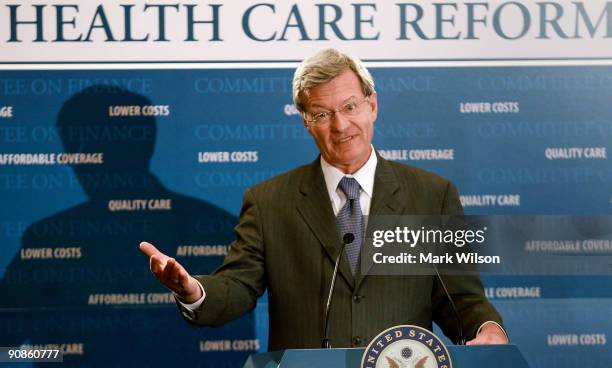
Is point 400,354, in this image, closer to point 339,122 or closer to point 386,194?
point 386,194

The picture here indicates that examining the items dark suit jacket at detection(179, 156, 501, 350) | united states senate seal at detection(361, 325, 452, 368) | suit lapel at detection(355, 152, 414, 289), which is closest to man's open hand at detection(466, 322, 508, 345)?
dark suit jacket at detection(179, 156, 501, 350)

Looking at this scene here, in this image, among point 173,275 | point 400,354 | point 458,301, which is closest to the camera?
point 400,354

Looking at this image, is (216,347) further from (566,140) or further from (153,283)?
(566,140)

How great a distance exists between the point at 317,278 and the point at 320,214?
210 millimetres

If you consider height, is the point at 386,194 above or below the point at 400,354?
above

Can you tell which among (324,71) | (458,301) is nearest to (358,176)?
(324,71)

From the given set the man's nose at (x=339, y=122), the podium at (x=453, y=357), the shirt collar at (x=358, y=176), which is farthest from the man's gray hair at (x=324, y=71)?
the podium at (x=453, y=357)

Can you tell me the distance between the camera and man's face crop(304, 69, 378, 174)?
2.94m

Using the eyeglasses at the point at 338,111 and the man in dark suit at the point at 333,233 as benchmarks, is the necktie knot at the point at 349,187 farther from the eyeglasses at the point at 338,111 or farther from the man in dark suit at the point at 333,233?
the eyeglasses at the point at 338,111

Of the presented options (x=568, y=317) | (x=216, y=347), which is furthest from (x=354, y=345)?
(x=568, y=317)

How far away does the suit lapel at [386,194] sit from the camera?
2973 mm

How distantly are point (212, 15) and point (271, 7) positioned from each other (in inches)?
9.8

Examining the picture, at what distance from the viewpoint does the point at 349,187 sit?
3.02m

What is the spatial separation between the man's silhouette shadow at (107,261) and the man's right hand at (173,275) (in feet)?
3.80
